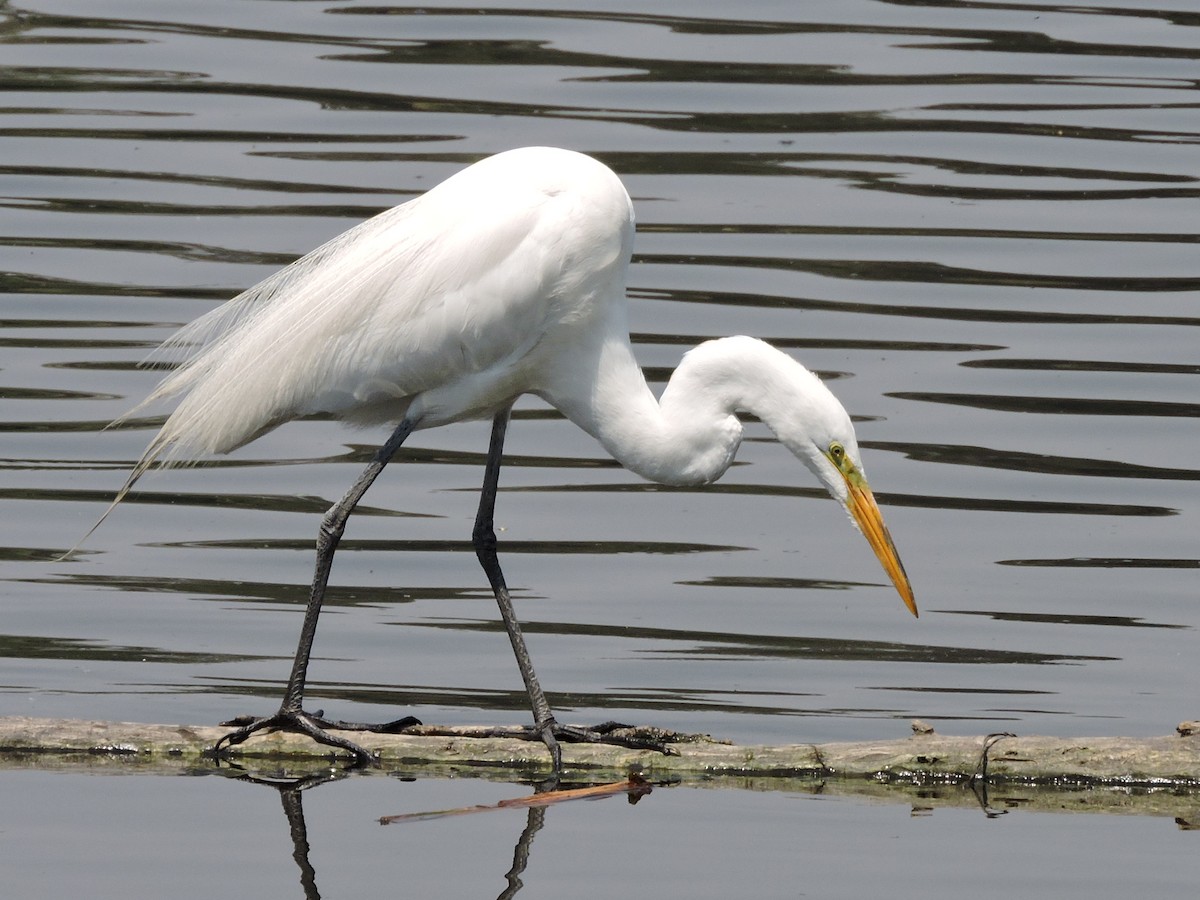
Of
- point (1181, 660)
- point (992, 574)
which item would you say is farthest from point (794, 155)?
point (1181, 660)

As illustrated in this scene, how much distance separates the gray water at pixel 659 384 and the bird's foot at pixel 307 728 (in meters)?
0.18

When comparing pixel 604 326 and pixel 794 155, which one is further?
pixel 794 155

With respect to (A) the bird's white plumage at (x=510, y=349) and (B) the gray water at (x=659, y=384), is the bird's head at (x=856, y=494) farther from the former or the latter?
(B) the gray water at (x=659, y=384)

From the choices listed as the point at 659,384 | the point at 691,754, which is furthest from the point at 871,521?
the point at 659,384

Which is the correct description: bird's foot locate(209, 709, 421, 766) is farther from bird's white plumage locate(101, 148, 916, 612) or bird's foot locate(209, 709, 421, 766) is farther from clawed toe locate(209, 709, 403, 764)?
bird's white plumage locate(101, 148, 916, 612)

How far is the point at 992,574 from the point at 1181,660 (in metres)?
1.26

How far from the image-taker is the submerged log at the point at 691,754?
274 inches

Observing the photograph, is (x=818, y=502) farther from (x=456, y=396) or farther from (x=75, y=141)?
(x=75, y=141)

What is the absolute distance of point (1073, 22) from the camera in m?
17.7

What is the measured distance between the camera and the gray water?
7.23m

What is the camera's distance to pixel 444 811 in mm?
6957

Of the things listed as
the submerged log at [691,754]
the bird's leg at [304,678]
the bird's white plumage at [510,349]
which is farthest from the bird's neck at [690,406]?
the submerged log at [691,754]

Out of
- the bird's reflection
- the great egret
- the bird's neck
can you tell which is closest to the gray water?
the bird's reflection

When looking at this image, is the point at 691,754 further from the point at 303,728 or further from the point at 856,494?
the point at 303,728
